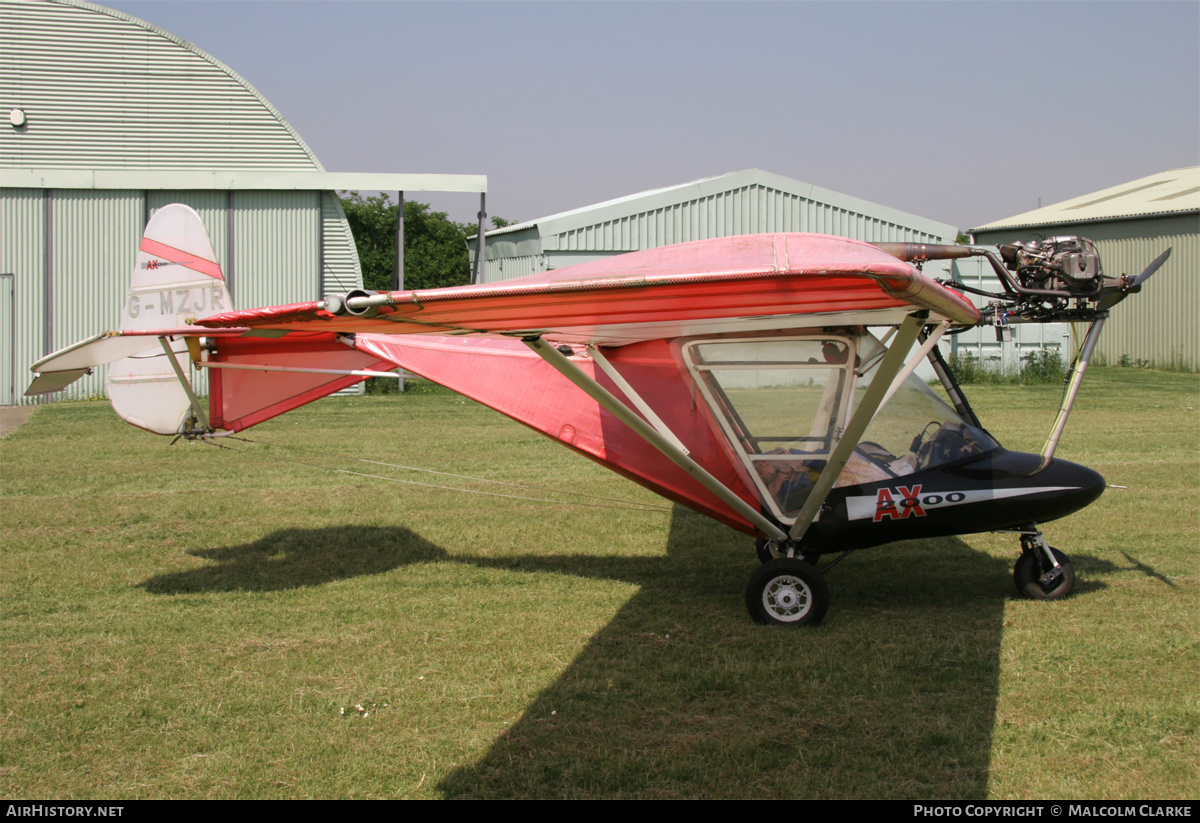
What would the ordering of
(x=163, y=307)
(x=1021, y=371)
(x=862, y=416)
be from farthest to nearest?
(x=1021, y=371)
(x=163, y=307)
(x=862, y=416)

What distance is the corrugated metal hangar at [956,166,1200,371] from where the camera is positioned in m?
28.0

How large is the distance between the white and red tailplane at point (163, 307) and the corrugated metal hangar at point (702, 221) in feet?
45.1

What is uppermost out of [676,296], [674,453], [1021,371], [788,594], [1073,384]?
[676,296]

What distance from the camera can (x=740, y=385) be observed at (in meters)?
6.09

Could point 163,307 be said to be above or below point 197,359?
above

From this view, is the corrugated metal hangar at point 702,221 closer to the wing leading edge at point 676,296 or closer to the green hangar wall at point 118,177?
the green hangar wall at point 118,177

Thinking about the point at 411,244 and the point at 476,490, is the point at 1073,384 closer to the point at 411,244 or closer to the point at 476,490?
the point at 476,490

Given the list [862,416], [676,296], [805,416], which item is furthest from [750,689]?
[676,296]

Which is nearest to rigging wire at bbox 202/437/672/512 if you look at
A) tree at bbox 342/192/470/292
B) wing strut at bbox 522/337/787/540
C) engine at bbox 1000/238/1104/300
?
wing strut at bbox 522/337/787/540

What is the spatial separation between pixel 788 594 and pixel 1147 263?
29.9m

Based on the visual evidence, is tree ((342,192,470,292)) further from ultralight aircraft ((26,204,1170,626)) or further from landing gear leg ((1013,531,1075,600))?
landing gear leg ((1013,531,1075,600))

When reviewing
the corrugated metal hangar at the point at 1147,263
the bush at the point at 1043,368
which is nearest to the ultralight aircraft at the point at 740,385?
the bush at the point at 1043,368

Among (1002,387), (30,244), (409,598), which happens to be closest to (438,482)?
(409,598)

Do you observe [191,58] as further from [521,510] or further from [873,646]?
[873,646]
